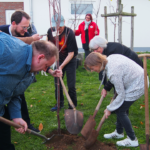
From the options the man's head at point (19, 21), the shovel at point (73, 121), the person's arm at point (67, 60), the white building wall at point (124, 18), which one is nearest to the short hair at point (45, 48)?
the man's head at point (19, 21)

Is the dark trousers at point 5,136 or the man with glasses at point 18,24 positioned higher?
the man with glasses at point 18,24

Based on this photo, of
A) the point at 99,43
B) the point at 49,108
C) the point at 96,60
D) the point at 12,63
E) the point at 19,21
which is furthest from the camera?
the point at 49,108

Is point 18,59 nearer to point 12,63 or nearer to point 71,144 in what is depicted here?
point 12,63

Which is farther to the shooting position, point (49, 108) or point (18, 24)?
point (49, 108)

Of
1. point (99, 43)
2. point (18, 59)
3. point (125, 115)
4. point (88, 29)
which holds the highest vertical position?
point (88, 29)

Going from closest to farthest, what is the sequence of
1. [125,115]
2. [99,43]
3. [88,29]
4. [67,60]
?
[125,115] → [99,43] → [67,60] → [88,29]

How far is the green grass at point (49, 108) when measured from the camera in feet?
10.4

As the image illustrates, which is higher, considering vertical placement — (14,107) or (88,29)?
(88,29)

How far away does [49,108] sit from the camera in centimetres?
445

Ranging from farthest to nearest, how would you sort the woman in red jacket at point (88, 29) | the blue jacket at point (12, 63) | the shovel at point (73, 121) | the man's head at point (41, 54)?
1. the woman in red jacket at point (88, 29)
2. the shovel at point (73, 121)
3. the man's head at point (41, 54)
4. the blue jacket at point (12, 63)

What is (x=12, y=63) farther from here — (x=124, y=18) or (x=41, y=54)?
(x=124, y=18)

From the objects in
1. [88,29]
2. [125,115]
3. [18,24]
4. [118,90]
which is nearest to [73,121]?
[125,115]

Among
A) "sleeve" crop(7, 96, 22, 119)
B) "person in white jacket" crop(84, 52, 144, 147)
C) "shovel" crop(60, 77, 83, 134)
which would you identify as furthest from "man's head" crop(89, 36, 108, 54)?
"sleeve" crop(7, 96, 22, 119)

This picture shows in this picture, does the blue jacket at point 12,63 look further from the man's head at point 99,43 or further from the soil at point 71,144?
the man's head at point 99,43
